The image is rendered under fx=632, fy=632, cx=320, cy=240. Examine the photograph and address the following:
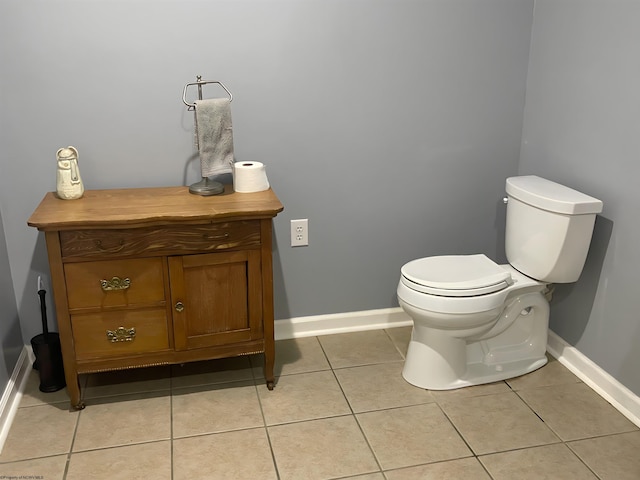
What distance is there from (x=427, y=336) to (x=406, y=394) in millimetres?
233

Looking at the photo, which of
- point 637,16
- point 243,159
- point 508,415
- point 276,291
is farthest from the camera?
point 276,291

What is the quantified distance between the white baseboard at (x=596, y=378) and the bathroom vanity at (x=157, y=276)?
3.90 feet

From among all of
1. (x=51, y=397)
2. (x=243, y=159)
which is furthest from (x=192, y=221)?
(x=51, y=397)

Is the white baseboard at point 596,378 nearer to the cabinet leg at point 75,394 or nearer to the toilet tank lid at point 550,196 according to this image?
the toilet tank lid at point 550,196

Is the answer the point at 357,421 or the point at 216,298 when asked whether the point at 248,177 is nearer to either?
the point at 216,298

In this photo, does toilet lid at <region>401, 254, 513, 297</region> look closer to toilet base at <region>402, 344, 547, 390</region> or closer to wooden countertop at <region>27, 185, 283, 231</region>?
toilet base at <region>402, 344, 547, 390</region>

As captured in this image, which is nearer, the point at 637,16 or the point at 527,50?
the point at 637,16

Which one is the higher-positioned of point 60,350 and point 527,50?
point 527,50

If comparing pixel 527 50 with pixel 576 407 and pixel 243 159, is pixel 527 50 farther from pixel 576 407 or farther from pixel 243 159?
pixel 576 407

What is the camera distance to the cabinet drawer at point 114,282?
2082 millimetres

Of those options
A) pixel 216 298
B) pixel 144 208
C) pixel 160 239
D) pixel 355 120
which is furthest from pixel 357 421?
pixel 355 120

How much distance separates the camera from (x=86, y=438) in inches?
82.9

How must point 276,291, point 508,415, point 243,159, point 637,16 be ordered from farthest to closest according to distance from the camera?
point 276,291, point 243,159, point 508,415, point 637,16

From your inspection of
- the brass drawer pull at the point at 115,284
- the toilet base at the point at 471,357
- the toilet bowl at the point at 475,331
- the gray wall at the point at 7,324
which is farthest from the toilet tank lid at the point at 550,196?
the gray wall at the point at 7,324
